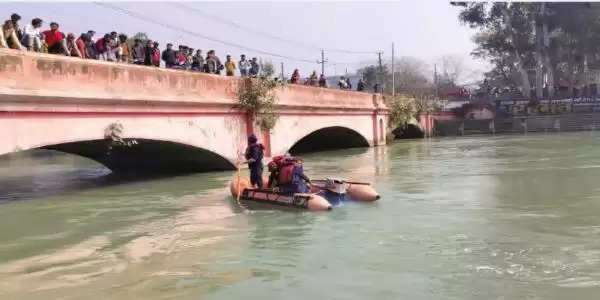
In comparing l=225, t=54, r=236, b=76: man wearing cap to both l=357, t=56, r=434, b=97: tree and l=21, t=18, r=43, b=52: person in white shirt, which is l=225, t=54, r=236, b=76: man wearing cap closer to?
l=21, t=18, r=43, b=52: person in white shirt

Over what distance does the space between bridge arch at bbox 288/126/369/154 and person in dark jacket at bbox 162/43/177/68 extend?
49.2 ft

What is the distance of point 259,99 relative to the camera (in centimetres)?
2050

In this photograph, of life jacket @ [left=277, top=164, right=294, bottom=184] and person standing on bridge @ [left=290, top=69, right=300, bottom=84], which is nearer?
life jacket @ [left=277, top=164, right=294, bottom=184]

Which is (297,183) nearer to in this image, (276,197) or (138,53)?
(276,197)

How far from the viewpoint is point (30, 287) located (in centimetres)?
729

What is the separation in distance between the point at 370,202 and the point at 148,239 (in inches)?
187

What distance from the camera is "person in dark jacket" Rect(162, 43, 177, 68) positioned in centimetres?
1794

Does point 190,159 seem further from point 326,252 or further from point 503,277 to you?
point 503,277

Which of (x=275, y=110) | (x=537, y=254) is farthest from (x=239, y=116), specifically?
(x=537, y=254)

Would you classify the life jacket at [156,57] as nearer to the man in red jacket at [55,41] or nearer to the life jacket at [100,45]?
the life jacket at [100,45]

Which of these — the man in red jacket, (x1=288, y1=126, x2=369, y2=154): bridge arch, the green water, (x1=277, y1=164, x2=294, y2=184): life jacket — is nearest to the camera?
the green water

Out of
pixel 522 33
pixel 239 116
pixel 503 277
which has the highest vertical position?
pixel 522 33

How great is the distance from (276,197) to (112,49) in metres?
6.86

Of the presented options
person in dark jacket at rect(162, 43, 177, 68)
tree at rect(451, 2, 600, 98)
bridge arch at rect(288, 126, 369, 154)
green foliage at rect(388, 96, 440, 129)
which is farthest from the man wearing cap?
tree at rect(451, 2, 600, 98)
